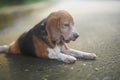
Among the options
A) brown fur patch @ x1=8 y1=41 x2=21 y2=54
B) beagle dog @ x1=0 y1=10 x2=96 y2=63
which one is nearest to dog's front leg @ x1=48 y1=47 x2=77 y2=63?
beagle dog @ x1=0 y1=10 x2=96 y2=63

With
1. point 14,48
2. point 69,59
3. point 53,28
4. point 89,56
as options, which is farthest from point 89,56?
point 14,48

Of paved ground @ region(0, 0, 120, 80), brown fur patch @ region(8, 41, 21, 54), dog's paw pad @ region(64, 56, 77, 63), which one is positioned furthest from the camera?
brown fur patch @ region(8, 41, 21, 54)

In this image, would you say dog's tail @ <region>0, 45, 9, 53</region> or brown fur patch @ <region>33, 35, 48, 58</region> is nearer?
brown fur patch @ <region>33, 35, 48, 58</region>

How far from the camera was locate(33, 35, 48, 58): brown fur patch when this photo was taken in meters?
1.71

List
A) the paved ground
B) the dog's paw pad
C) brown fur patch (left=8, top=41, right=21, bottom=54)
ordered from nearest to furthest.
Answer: the paved ground
the dog's paw pad
brown fur patch (left=8, top=41, right=21, bottom=54)

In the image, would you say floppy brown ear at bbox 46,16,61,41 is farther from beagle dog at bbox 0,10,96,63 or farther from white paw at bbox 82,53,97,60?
white paw at bbox 82,53,97,60

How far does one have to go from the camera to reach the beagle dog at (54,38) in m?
1.68

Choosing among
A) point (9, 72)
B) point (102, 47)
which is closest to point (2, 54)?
point (9, 72)

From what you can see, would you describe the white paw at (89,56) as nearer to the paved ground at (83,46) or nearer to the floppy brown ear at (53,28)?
the paved ground at (83,46)

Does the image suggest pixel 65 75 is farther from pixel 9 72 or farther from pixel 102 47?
pixel 102 47

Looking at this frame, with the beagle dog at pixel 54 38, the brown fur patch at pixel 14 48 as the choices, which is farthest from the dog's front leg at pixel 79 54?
the brown fur patch at pixel 14 48

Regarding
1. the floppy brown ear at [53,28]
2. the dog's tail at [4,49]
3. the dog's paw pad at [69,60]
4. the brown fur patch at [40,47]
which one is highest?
the floppy brown ear at [53,28]

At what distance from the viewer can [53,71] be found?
1576mm

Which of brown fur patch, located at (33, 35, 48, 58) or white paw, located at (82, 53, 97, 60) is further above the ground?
brown fur patch, located at (33, 35, 48, 58)
